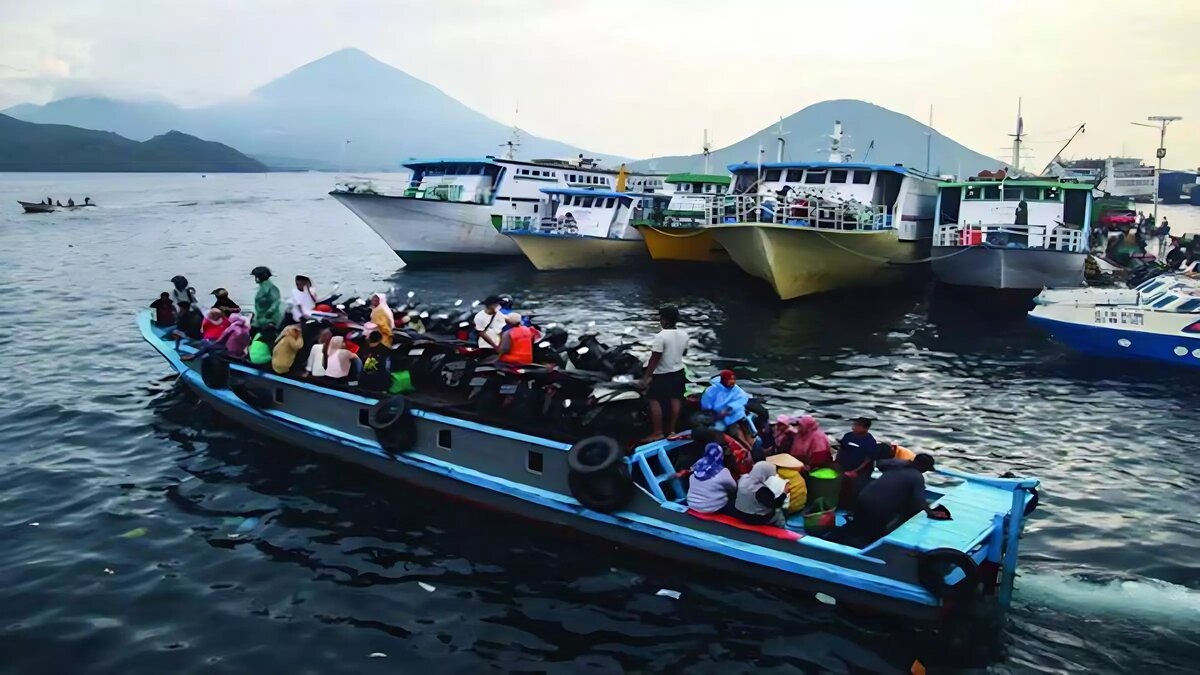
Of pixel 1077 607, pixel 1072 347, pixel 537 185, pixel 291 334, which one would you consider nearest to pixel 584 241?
pixel 537 185

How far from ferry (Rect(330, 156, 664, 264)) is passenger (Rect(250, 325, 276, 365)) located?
29.1 m

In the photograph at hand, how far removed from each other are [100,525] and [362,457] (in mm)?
3646

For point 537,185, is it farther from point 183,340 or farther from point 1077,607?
point 1077,607

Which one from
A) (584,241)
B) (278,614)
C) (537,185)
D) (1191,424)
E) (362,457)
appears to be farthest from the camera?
(537,185)

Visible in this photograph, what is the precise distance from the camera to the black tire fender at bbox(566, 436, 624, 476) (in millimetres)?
9766

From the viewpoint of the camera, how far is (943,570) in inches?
315

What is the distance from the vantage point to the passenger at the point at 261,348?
14.3 meters

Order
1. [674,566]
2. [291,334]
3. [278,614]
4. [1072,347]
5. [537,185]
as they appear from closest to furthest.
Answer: [278,614]
[674,566]
[291,334]
[1072,347]
[537,185]

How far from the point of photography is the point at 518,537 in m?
10.8

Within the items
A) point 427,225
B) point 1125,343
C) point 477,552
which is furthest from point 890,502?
point 427,225

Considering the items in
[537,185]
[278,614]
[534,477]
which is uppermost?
[537,185]

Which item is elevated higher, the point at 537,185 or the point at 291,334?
the point at 537,185

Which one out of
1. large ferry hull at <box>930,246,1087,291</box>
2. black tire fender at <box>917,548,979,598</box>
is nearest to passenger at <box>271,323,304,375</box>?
black tire fender at <box>917,548,979,598</box>

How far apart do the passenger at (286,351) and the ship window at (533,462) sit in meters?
5.33
